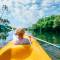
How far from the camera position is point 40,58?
1.79 metres

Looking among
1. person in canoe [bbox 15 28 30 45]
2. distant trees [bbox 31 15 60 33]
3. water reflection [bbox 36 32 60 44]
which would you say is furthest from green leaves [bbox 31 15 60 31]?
person in canoe [bbox 15 28 30 45]

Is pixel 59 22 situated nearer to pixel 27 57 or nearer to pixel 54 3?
pixel 54 3

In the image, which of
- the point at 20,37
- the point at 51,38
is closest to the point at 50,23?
the point at 51,38

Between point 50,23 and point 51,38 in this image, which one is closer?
point 51,38

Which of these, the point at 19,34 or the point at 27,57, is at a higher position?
the point at 19,34

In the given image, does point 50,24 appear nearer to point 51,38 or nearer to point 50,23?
point 50,23

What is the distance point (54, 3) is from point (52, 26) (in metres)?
3.82

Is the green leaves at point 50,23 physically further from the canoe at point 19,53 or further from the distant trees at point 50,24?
the canoe at point 19,53

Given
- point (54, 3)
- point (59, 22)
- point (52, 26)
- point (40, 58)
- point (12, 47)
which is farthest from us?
point (59, 22)

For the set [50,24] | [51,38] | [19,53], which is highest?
[19,53]

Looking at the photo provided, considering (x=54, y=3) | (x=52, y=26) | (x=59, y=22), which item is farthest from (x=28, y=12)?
(x=59, y=22)

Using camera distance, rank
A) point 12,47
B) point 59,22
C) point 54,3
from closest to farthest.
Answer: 1. point 12,47
2. point 54,3
3. point 59,22

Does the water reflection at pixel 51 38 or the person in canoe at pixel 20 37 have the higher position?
the person in canoe at pixel 20 37

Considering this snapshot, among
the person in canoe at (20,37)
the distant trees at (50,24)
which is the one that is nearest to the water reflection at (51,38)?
the distant trees at (50,24)
